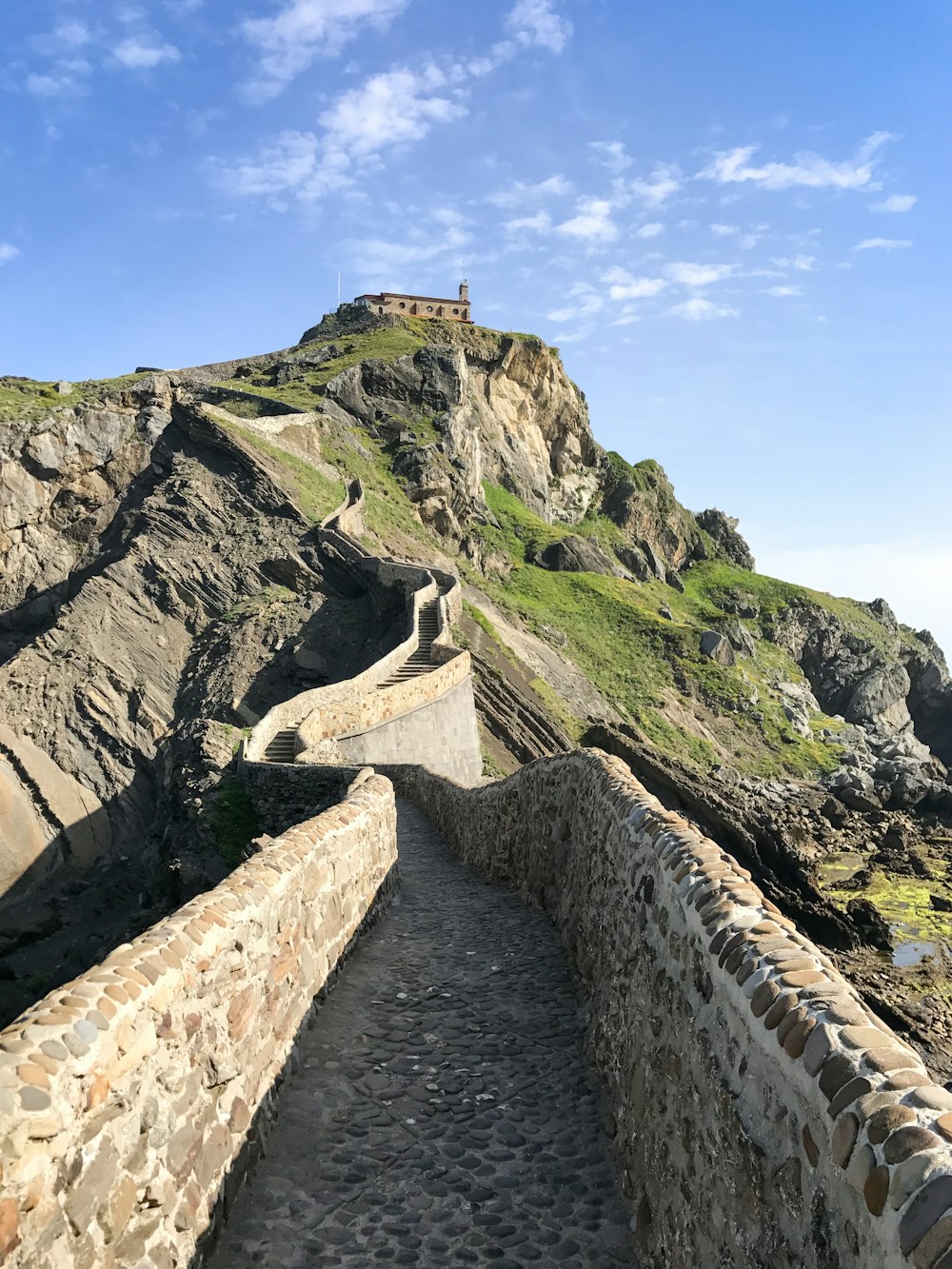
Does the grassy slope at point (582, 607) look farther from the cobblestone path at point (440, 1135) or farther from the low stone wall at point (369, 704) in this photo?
the cobblestone path at point (440, 1135)

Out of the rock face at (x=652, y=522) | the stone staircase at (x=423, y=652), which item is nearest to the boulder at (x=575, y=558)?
the rock face at (x=652, y=522)

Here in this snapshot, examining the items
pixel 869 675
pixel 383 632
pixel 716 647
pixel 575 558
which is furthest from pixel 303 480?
pixel 869 675

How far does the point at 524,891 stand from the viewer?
10.6 metres

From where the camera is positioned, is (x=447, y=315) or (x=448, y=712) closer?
(x=448, y=712)

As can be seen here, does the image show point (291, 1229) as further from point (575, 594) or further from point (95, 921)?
point (575, 594)

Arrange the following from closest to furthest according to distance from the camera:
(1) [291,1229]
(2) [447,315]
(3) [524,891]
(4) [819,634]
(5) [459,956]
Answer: (1) [291,1229] < (5) [459,956] < (3) [524,891] < (4) [819,634] < (2) [447,315]

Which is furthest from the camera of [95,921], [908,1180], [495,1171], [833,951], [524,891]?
[95,921]

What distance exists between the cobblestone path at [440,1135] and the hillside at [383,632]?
41.6 feet

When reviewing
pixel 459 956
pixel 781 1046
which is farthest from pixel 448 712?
pixel 781 1046

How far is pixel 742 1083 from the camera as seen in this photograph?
3205mm

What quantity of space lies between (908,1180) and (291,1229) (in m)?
3.54

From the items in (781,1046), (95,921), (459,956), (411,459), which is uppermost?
(411,459)

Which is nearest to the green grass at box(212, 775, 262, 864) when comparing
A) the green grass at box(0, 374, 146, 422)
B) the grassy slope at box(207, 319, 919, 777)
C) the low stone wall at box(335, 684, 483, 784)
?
the low stone wall at box(335, 684, 483, 784)

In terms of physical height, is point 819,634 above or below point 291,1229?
above
